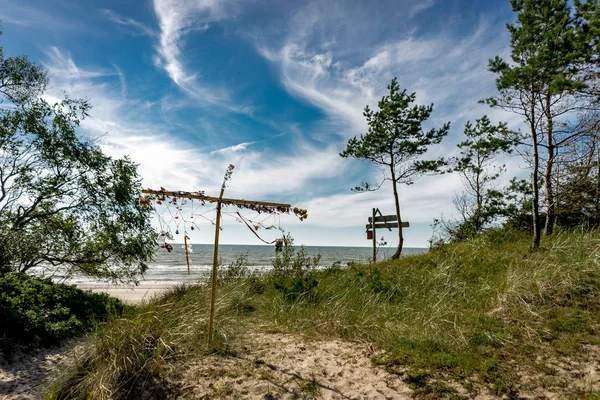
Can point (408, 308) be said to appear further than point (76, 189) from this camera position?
No

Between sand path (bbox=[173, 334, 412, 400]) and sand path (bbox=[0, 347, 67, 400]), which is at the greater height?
sand path (bbox=[173, 334, 412, 400])

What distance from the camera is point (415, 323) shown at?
536cm

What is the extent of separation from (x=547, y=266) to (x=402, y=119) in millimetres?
10679

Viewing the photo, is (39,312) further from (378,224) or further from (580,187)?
(580,187)

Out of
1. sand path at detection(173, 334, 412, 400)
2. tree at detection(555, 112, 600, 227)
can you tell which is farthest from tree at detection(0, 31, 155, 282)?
tree at detection(555, 112, 600, 227)

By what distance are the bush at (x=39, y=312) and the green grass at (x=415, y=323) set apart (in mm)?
1353

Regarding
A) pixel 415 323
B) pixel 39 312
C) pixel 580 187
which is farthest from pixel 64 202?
pixel 580 187

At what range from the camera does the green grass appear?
3838mm

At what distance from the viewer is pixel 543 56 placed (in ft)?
27.8

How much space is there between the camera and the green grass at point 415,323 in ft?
12.6

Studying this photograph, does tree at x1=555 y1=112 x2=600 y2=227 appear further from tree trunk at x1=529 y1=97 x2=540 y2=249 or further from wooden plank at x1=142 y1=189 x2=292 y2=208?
wooden plank at x1=142 y1=189 x2=292 y2=208

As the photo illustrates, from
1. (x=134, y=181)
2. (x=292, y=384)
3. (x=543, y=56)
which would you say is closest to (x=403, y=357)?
(x=292, y=384)

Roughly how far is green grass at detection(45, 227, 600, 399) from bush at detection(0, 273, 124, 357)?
1353 millimetres

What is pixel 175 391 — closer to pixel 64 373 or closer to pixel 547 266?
pixel 64 373
